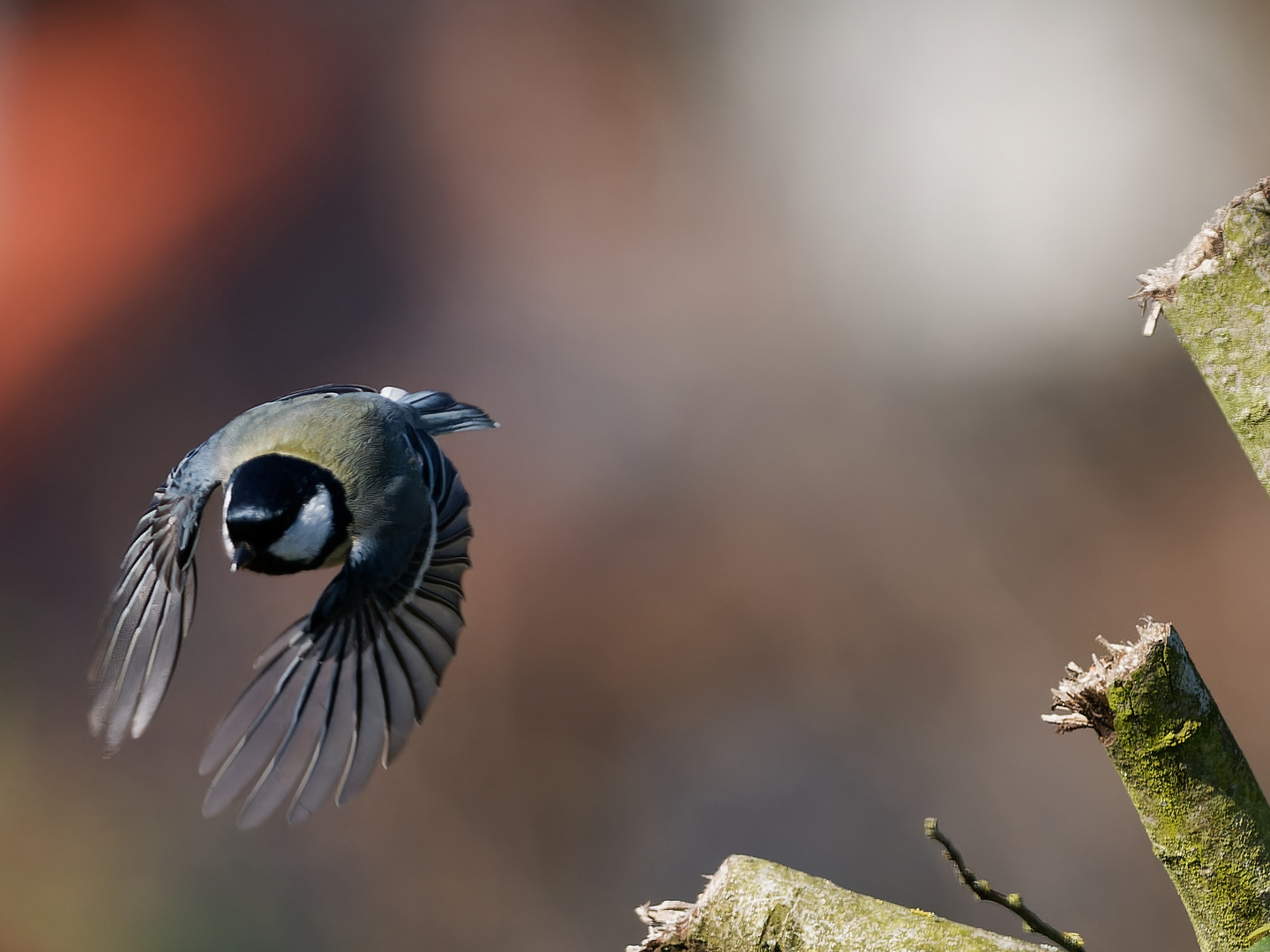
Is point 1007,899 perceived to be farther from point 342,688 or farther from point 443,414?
point 443,414

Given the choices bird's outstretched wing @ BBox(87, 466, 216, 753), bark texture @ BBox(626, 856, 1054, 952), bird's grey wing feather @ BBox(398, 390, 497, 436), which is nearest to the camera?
bark texture @ BBox(626, 856, 1054, 952)

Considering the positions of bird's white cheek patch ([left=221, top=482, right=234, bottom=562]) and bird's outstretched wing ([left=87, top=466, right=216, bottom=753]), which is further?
bird's outstretched wing ([left=87, top=466, right=216, bottom=753])

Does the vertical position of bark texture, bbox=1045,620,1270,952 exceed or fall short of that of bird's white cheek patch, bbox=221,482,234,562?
it falls short

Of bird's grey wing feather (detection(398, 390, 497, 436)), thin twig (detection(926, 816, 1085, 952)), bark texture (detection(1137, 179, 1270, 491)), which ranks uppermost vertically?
bird's grey wing feather (detection(398, 390, 497, 436))

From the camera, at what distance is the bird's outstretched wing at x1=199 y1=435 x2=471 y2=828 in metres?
1.06

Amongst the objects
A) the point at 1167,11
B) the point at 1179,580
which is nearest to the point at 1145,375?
the point at 1179,580

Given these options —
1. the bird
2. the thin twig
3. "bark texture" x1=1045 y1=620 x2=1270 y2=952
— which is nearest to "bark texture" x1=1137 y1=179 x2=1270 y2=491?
"bark texture" x1=1045 y1=620 x2=1270 y2=952

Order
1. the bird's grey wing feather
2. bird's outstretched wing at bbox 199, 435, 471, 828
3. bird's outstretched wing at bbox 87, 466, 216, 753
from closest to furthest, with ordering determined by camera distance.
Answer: bird's outstretched wing at bbox 199, 435, 471, 828, bird's outstretched wing at bbox 87, 466, 216, 753, the bird's grey wing feather

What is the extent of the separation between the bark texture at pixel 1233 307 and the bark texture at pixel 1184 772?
158 millimetres

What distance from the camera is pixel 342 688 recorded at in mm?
1165

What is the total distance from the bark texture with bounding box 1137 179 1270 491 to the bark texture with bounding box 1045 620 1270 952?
0.16 metres

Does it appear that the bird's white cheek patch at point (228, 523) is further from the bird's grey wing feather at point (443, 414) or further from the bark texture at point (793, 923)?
the bark texture at point (793, 923)

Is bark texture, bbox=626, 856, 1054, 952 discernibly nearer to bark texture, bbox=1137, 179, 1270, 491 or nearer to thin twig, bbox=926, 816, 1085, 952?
thin twig, bbox=926, 816, 1085, 952

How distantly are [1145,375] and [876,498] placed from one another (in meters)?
0.66
